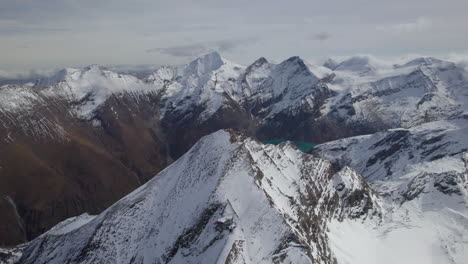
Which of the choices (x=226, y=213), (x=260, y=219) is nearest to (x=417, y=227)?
(x=260, y=219)

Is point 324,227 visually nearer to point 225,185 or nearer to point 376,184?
point 225,185

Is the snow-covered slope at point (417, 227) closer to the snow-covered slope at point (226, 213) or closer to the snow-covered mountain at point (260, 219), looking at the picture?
the snow-covered mountain at point (260, 219)

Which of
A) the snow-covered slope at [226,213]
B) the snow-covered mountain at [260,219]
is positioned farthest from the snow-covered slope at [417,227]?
the snow-covered slope at [226,213]

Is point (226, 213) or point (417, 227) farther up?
point (226, 213)

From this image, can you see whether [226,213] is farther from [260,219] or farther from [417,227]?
[417,227]

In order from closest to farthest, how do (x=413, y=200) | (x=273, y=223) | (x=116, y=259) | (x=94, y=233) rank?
1. (x=273, y=223)
2. (x=116, y=259)
3. (x=94, y=233)
4. (x=413, y=200)

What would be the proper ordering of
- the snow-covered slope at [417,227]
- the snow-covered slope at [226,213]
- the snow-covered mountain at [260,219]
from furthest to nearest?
the snow-covered slope at [417,227], the snow-covered mountain at [260,219], the snow-covered slope at [226,213]

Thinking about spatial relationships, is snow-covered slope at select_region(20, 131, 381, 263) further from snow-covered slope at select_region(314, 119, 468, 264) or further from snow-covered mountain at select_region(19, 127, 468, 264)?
snow-covered slope at select_region(314, 119, 468, 264)

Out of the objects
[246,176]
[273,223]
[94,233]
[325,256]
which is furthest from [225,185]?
[94,233]
